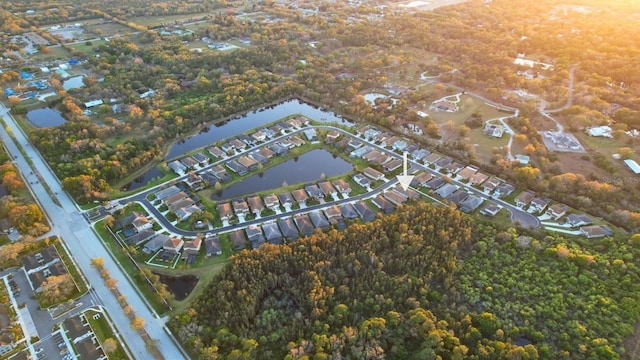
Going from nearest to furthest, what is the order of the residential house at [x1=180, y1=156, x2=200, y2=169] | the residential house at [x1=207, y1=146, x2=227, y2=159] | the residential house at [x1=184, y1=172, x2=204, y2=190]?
the residential house at [x1=184, y1=172, x2=204, y2=190] → the residential house at [x1=180, y1=156, x2=200, y2=169] → the residential house at [x1=207, y1=146, x2=227, y2=159]

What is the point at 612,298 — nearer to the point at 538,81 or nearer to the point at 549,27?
the point at 538,81

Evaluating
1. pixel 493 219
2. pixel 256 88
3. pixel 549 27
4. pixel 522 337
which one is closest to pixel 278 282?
pixel 522 337

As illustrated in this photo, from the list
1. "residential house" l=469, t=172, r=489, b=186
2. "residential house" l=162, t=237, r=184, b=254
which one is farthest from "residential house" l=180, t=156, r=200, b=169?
"residential house" l=469, t=172, r=489, b=186

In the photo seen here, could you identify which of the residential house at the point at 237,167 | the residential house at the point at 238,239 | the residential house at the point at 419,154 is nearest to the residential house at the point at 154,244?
the residential house at the point at 238,239

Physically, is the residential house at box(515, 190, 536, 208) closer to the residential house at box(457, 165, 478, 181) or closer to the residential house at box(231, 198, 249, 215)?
the residential house at box(457, 165, 478, 181)

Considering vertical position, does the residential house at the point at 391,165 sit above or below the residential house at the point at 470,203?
below

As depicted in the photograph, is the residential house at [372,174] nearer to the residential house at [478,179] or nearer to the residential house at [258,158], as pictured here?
the residential house at [478,179]
